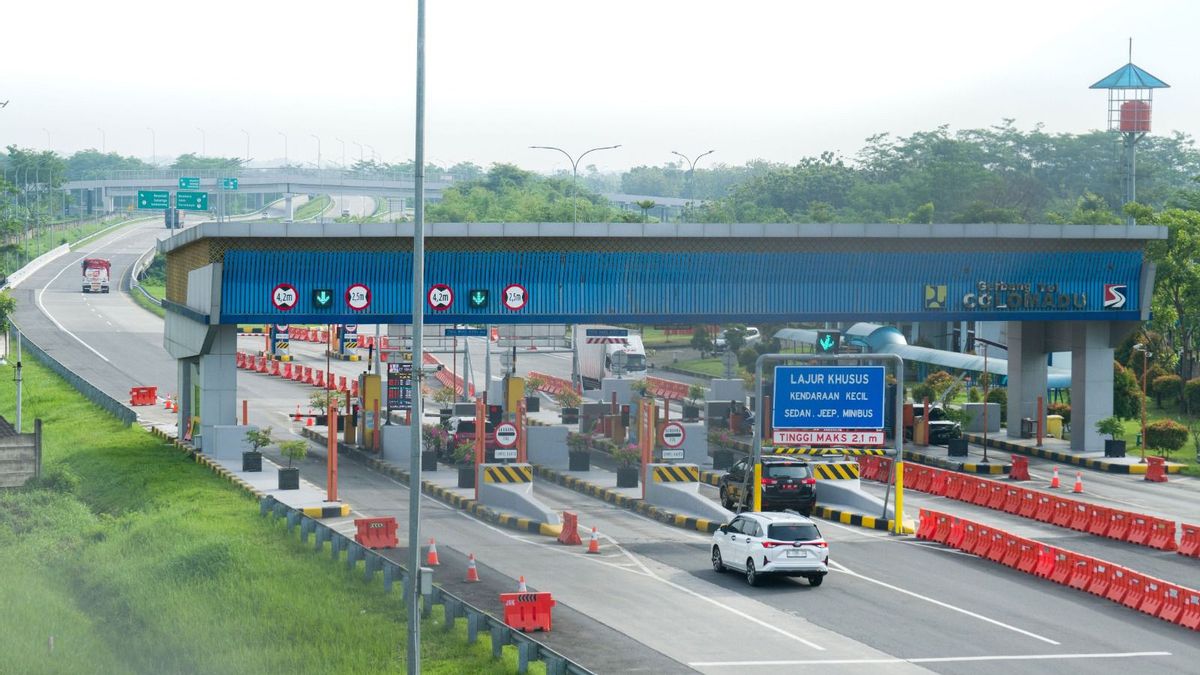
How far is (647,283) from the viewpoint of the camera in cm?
5006

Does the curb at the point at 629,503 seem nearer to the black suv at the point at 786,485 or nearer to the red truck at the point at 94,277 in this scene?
the black suv at the point at 786,485

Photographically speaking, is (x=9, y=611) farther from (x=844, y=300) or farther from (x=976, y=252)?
(x=976, y=252)

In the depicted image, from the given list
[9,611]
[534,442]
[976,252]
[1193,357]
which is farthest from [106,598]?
[1193,357]

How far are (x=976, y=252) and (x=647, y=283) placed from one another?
10.9 metres

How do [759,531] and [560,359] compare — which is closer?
[759,531]

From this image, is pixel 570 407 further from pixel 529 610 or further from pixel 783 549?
pixel 529 610

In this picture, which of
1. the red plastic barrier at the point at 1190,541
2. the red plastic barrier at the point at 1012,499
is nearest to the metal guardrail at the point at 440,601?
the red plastic barrier at the point at 1190,541

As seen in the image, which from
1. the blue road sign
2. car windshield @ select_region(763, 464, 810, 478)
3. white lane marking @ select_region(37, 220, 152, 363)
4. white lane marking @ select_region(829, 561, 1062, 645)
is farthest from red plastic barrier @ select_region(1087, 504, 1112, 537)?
white lane marking @ select_region(37, 220, 152, 363)

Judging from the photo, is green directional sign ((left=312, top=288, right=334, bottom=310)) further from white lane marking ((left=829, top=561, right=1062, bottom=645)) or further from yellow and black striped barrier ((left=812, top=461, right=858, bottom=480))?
white lane marking ((left=829, top=561, right=1062, bottom=645))

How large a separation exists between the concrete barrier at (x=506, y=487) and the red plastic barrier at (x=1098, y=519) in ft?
42.8

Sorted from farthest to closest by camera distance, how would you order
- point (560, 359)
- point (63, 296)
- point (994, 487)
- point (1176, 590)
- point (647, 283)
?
1. point (63, 296)
2. point (560, 359)
3. point (647, 283)
4. point (994, 487)
5. point (1176, 590)

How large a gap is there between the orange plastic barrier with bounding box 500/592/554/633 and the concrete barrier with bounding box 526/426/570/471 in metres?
24.7

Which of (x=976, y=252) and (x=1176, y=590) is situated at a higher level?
(x=976, y=252)

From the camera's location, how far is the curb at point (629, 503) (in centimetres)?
4022
